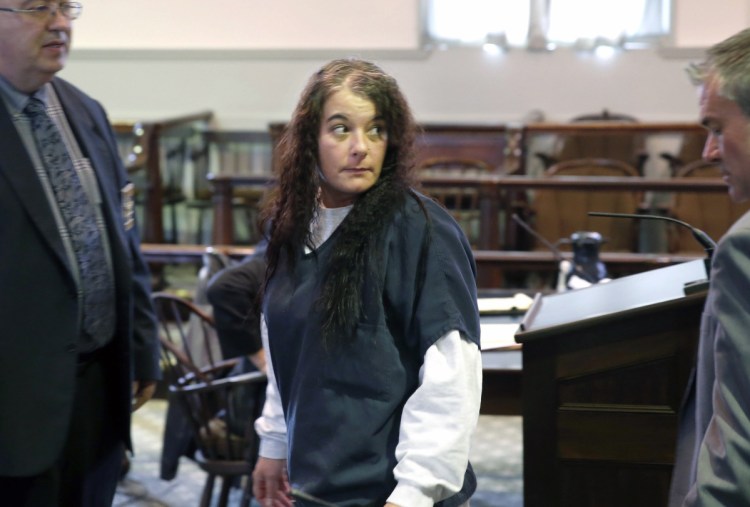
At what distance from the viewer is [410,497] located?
1472 millimetres

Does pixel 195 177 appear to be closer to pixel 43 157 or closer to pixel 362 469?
pixel 43 157

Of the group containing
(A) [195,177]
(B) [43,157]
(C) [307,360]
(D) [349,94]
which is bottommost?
(A) [195,177]

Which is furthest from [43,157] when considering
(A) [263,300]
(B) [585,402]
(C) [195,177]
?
(C) [195,177]

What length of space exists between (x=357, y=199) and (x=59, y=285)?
0.67m

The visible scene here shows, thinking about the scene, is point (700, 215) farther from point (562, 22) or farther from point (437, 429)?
point (437, 429)

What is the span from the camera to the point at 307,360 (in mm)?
1583

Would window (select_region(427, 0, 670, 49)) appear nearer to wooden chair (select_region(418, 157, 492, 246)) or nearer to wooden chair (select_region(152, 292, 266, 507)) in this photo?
wooden chair (select_region(418, 157, 492, 246))

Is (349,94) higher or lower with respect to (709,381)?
higher

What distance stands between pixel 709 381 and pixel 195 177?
7438 mm

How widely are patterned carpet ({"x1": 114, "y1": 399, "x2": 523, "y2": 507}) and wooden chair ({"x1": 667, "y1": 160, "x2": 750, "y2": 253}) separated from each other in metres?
1.78

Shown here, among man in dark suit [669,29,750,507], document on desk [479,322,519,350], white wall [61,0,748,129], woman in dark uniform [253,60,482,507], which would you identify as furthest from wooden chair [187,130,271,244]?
man in dark suit [669,29,750,507]

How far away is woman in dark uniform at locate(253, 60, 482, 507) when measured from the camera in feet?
4.93

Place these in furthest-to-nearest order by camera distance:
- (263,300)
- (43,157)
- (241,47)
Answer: (241,47) → (43,157) → (263,300)

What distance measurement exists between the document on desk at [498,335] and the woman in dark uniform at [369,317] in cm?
64
